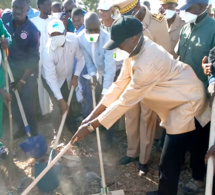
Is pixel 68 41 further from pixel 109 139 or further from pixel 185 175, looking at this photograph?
pixel 185 175

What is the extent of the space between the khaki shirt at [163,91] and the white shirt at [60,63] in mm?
1508

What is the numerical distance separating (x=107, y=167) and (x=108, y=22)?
2.07m

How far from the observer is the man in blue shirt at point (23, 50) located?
4.42m

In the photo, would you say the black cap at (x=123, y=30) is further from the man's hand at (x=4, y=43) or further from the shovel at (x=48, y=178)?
the man's hand at (x=4, y=43)

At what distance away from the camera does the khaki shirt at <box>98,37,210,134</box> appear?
8.46 feet

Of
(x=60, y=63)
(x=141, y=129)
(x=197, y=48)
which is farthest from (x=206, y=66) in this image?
(x=60, y=63)

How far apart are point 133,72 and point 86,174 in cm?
182

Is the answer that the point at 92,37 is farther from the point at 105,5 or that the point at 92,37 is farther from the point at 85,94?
the point at 85,94

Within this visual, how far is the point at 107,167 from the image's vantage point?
417cm

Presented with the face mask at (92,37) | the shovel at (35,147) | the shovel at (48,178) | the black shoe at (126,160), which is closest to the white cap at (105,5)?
the face mask at (92,37)

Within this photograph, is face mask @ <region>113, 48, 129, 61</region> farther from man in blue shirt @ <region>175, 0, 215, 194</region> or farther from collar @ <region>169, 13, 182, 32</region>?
collar @ <region>169, 13, 182, 32</region>

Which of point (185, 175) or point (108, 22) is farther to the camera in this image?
point (108, 22)

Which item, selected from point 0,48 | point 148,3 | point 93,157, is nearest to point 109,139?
point 93,157

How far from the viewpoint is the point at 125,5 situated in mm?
3629
